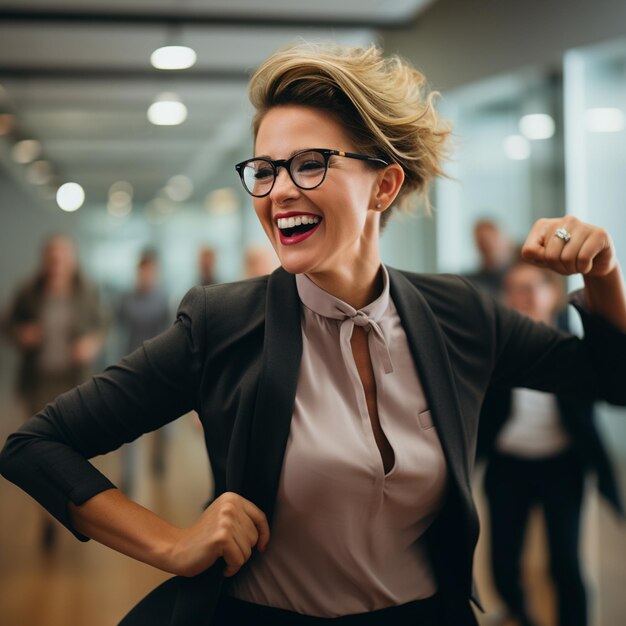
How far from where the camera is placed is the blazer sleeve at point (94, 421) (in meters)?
1.09

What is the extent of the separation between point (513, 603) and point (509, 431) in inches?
25.5

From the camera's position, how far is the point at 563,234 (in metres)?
1.21

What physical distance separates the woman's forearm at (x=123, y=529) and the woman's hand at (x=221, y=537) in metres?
0.02

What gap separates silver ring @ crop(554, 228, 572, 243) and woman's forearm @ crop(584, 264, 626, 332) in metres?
0.12

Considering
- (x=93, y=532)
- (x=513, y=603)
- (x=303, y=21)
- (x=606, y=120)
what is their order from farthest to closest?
(x=303, y=21)
(x=606, y=120)
(x=513, y=603)
(x=93, y=532)

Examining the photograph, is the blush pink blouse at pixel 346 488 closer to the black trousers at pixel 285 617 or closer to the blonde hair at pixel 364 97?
the black trousers at pixel 285 617

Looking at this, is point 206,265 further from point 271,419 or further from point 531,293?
point 271,419

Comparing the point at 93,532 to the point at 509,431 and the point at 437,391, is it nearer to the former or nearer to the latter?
the point at 437,391

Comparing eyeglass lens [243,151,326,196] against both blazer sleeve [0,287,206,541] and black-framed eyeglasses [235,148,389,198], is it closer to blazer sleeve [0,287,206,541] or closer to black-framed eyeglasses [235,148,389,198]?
black-framed eyeglasses [235,148,389,198]

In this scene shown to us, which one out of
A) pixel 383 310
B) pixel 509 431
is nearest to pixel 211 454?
pixel 383 310

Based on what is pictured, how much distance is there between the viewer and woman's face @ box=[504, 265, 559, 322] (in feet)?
10.3

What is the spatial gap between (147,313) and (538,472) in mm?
3321

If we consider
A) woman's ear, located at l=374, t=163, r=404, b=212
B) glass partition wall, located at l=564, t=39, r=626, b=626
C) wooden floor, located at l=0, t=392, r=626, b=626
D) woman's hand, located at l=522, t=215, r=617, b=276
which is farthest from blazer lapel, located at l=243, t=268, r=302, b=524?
glass partition wall, located at l=564, t=39, r=626, b=626

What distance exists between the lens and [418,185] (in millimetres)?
1357
